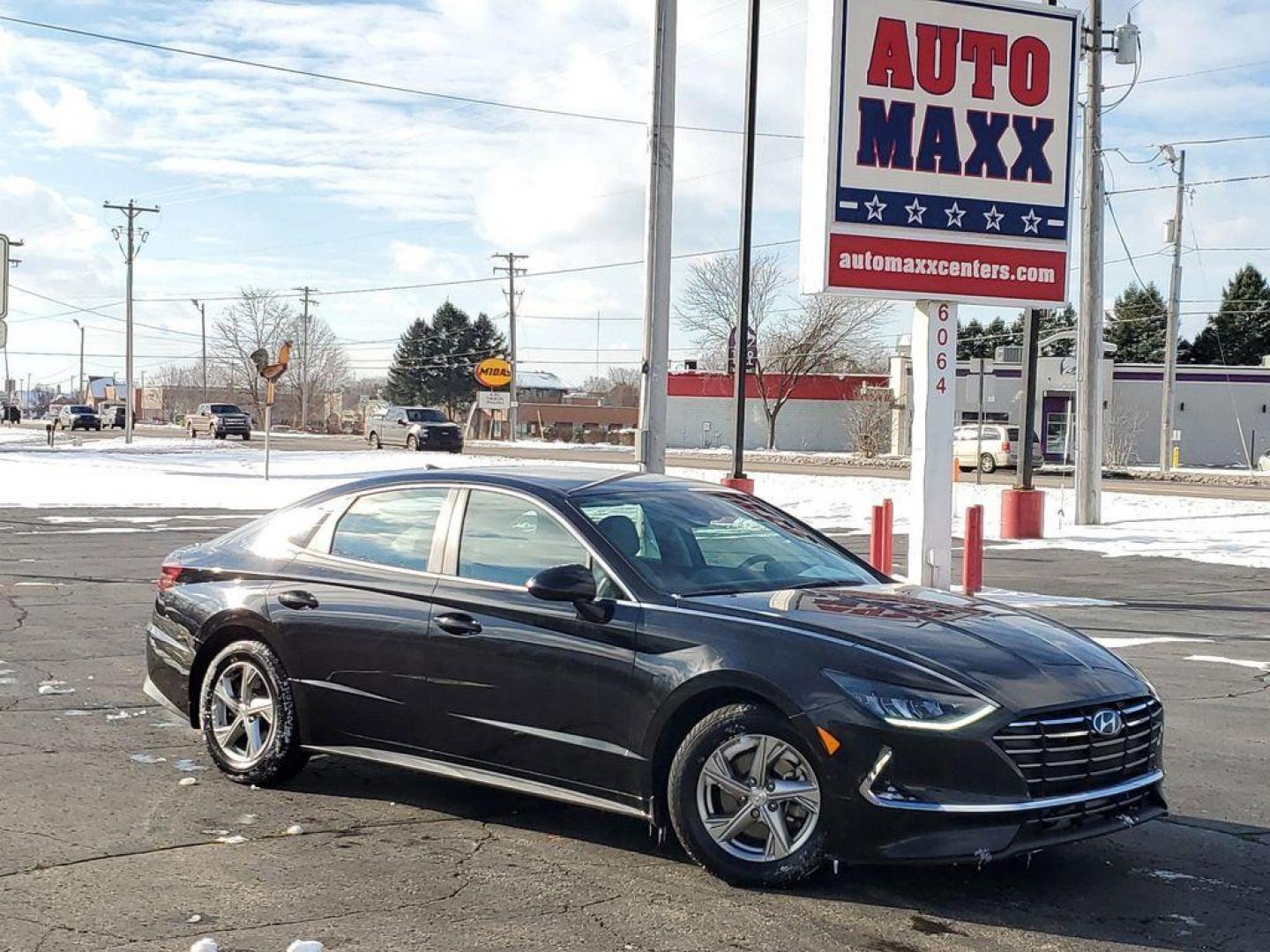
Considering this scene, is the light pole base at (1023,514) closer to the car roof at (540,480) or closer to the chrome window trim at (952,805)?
the car roof at (540,480)

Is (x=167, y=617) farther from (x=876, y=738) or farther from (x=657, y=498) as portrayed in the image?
(x=876, y=738)

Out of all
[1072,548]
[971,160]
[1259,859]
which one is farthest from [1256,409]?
[1259,859]

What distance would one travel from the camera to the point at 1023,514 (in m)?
22.4

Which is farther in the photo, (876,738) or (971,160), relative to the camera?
(971,160)

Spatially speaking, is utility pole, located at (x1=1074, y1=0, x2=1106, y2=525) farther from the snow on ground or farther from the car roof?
the car roof

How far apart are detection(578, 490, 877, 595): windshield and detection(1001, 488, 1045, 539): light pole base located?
1644cm

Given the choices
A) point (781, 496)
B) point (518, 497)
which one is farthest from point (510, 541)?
point (781, 496)

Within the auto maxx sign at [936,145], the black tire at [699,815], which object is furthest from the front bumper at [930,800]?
the auto maxx sign at [936,145]

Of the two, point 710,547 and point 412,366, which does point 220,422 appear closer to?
point 412,366

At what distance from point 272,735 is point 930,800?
10.4 ft

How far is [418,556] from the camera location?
20.7 ft

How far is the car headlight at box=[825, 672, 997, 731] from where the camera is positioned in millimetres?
4844

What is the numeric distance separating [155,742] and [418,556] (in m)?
2.24

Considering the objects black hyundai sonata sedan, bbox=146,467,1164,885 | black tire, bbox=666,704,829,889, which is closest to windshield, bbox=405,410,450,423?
black hyundai sonata sedan, bbox=146,467,1164,885
